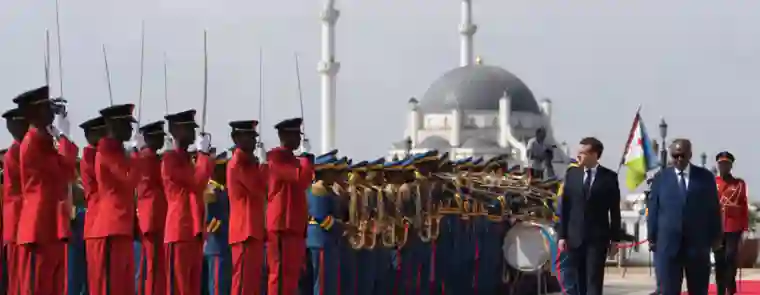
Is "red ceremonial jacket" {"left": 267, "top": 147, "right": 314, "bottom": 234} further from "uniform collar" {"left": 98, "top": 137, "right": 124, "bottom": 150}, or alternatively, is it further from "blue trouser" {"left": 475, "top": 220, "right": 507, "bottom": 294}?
"blue trouser" {"left": 475, "top": 220, "right": 507, "bottom": 294}

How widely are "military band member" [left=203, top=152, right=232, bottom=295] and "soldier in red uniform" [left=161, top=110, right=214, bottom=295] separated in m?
1.05

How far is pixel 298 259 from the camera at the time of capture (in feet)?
34.3

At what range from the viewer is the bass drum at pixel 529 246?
13.8 metres

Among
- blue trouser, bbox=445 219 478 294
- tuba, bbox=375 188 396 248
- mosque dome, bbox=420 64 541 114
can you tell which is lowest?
blue trouser, bbox=445 219 478 294

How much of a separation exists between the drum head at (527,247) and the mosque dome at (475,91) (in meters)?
74.4

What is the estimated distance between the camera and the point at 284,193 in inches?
406

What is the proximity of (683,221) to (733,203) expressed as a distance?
13.1ft

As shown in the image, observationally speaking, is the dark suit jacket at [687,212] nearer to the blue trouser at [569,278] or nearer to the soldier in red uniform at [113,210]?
the blue trouser at [569,278]

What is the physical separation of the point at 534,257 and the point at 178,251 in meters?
4.94

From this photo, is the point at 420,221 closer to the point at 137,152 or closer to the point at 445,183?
the point at 445,183

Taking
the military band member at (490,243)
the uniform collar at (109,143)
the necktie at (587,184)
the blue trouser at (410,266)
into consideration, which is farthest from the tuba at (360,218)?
the uniform collar at (109,143)

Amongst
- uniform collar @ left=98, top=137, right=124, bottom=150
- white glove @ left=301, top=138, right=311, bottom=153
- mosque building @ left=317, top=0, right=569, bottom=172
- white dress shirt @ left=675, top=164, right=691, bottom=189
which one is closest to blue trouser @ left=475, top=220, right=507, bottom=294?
white glove @ left=301, top=138, right=311, bottom=153

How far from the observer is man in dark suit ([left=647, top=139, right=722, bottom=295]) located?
10797 millimetres

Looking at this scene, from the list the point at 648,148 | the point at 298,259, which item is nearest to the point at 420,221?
Result: the point at 298,259
